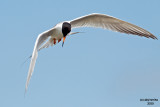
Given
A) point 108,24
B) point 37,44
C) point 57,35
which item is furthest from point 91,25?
point 37,44

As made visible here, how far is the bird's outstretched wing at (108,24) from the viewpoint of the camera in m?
8.49

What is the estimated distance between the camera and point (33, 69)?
22.6ft

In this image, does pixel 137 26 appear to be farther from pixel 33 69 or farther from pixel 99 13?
pixel 33 69

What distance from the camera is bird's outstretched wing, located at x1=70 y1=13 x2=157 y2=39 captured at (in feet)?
27.9

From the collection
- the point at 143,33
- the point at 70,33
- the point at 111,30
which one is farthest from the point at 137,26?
the point at 70,33

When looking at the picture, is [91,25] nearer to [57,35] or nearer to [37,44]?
[57,35]

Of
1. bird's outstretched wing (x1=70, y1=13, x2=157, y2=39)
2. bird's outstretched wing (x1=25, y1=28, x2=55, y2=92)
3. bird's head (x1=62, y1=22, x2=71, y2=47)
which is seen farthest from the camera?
bird's outstretched wing (x1=70, y1=13, x2=157, y2=39)

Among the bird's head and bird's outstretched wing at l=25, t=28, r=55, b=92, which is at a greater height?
the bird's head

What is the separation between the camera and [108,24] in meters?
8.80

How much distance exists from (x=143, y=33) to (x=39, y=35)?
10.2 feet

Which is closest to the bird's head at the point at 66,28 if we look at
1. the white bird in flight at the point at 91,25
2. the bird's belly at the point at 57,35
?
the white bird in flight at the point at 91,25

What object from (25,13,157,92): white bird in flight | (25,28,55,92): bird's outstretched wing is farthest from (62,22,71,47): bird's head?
(25,28,55,92): bird's outstretched wing

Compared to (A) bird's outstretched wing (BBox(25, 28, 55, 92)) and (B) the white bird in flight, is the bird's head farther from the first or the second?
(A) bird's outstretched wing (BBox(25, 28, 55, 92))

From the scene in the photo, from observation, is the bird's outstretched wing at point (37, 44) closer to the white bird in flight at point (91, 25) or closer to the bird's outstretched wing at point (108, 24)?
the white bird in flight at point (91, 25)
